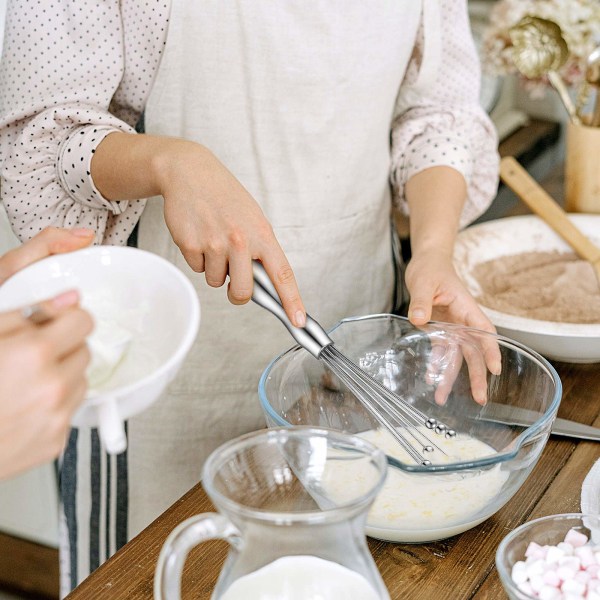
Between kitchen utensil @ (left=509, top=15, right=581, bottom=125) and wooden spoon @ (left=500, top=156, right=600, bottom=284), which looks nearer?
wooden spoon @ (left=500, top=156, right=600, bottom=284)

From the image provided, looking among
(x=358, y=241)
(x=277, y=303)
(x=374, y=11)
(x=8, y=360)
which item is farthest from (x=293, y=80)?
(x=8, y=360)

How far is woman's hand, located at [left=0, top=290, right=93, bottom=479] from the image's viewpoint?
0.43 m

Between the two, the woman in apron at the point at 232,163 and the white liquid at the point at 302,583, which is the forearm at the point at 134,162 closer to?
the woman in apron at the point at 232,163

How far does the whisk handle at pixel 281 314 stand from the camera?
756 millimetres

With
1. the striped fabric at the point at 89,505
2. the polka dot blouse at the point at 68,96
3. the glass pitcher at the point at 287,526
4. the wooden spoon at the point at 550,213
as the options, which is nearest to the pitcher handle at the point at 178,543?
the glass pitcher at the point at 287,526

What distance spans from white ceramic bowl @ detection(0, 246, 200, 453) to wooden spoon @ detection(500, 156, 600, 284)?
76cm

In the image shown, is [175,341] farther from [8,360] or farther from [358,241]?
[358,241]

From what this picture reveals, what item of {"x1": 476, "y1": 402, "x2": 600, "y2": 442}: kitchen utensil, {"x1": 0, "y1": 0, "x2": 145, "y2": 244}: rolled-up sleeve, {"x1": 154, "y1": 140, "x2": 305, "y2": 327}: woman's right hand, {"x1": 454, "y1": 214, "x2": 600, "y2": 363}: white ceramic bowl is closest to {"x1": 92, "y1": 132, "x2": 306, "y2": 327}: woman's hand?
{"x1": 154, "y1": 140, "x2": 305, "y2": 327}: woman's right hand

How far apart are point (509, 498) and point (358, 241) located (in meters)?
0.48

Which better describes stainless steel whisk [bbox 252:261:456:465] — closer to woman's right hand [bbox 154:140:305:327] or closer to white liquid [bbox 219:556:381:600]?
woman's right hand [bbox 154:140:305:327]

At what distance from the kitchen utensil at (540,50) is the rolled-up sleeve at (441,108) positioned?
7.5 inches

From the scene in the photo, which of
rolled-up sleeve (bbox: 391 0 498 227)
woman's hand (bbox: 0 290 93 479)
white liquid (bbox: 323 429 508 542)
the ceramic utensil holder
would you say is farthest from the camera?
the ceramic utensil holder

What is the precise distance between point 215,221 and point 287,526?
0.33m

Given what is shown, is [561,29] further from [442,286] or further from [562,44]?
[442,286]
